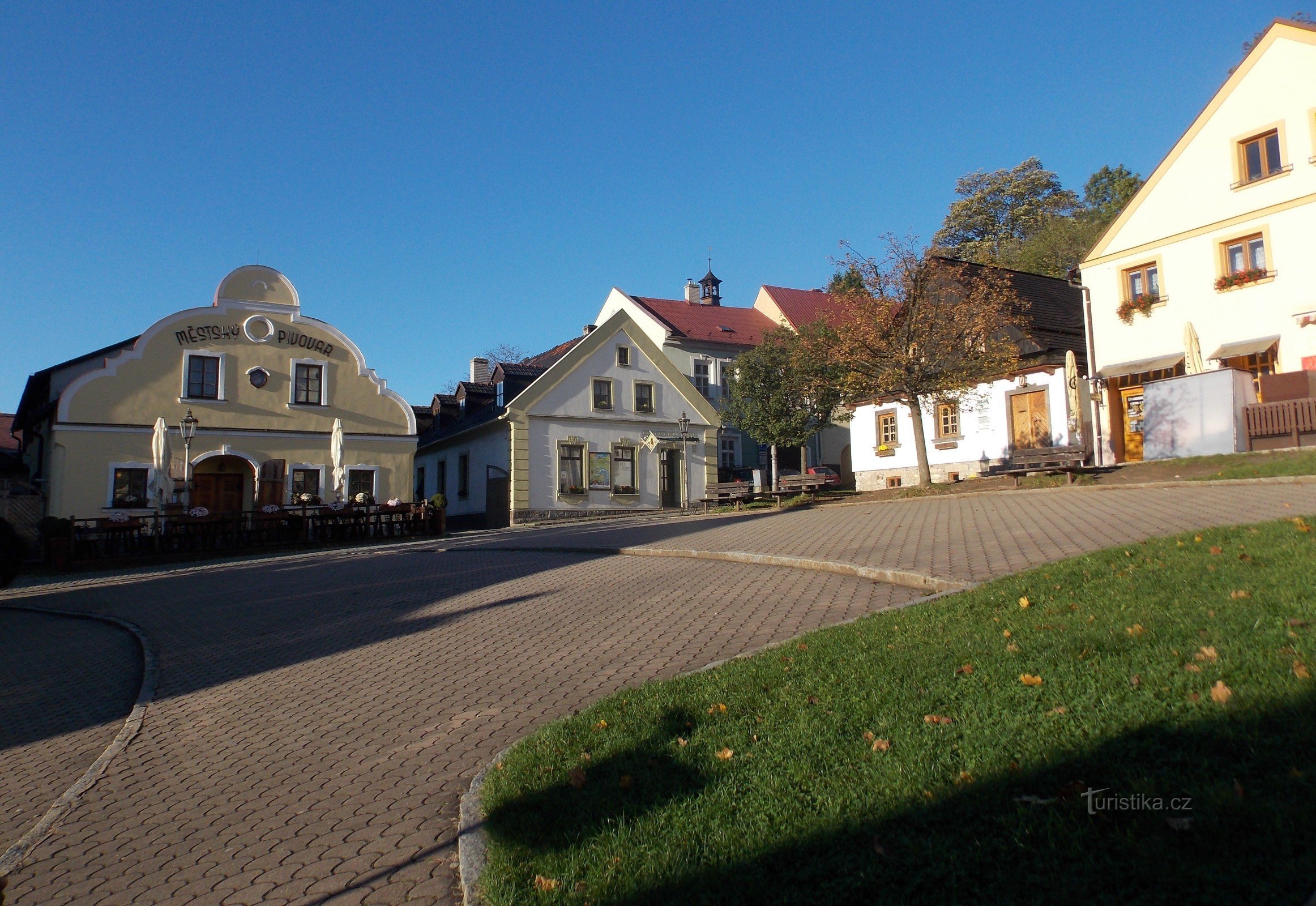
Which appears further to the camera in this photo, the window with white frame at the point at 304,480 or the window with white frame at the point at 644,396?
the window with white frame at the point at 644,396

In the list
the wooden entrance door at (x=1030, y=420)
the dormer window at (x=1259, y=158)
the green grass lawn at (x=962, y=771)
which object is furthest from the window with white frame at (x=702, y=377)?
the green grass lawn at (x=962, y=771)

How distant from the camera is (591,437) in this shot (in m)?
33.8

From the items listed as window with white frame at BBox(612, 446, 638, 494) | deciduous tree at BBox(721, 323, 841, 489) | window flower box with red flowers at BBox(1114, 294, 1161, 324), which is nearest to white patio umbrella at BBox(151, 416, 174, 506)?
window with white frame at BBox(612, 446, 638, 494)

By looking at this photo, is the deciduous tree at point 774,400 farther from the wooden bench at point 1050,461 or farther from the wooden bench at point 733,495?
the wooden bench at point 1050,461

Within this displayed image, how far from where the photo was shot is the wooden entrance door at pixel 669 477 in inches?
1379

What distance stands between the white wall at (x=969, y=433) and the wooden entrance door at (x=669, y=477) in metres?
6.93

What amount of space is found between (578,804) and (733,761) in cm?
78

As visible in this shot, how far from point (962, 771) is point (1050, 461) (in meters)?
19.1

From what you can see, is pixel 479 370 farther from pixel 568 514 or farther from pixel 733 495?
pixel 733 495

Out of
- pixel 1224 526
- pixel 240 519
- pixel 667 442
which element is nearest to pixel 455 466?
pixel 667 442

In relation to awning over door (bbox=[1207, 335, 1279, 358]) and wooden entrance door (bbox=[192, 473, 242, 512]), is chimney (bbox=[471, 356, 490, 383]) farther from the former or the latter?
awning over door (bbox=[1207, 335, 1279, 358])

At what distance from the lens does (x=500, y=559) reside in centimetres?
1581

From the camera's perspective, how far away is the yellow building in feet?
89.6

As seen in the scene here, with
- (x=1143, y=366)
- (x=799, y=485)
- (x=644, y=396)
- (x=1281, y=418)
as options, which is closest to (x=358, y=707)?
(x=799, y=485)
